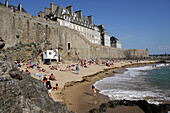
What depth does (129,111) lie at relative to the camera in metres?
5.58

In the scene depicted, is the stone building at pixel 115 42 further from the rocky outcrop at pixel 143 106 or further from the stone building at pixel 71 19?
the rocky outcrop at pixel 143 106

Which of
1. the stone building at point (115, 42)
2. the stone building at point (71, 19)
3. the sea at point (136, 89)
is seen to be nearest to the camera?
the sea at point (136, 89)

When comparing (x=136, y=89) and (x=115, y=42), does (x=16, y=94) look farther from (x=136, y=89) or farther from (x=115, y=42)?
(x=115, y=42)

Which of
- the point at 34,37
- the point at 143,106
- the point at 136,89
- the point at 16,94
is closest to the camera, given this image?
the point at 16,94

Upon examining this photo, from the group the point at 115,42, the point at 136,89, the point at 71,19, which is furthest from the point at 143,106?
the point at 115,42

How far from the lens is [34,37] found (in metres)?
21.4

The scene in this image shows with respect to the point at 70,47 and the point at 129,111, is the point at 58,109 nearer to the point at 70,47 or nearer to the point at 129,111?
the point at 129,111

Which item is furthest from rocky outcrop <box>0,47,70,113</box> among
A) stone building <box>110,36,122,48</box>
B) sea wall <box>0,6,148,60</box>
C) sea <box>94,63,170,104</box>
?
stone building <box>110,36,122,48</box>

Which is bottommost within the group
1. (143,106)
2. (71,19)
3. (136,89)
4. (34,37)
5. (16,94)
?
(136,89)

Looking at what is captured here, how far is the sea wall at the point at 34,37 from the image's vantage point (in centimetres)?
1789

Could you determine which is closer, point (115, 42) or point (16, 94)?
point (16, 94)

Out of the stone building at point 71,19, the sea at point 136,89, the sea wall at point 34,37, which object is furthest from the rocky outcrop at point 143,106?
the stone building at point 71,19

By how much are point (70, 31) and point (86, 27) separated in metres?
18.6

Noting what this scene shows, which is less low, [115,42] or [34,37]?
[115,42]
